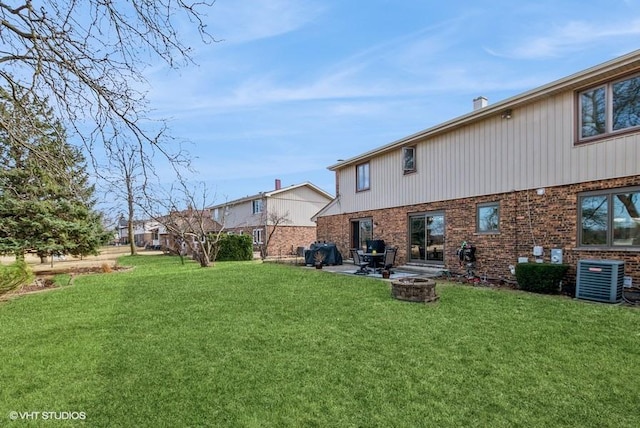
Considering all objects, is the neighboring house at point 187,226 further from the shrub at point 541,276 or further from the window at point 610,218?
the window at point 610,218

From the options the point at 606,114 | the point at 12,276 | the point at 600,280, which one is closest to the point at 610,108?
the point at 606,114

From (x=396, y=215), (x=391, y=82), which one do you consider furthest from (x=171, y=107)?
(x=396, y=215)

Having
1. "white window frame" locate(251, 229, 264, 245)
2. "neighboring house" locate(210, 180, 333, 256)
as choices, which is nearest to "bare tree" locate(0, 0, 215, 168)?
"neighboring house" locate(210, 180, 333, 256)

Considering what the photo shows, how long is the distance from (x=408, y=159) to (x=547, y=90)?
526 cm

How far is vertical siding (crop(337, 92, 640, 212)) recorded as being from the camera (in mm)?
7691

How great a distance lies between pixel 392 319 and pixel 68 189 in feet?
15.9

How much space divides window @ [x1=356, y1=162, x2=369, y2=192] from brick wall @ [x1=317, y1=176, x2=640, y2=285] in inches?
113

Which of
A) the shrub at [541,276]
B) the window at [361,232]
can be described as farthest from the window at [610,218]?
the window at [361,232]

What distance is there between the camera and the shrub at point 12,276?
8453mm

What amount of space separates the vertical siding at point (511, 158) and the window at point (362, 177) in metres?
1.50

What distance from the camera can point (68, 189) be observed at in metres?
3.81

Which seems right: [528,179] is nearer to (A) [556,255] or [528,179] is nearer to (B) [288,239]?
(A) [556,255]

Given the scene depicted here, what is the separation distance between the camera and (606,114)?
24.8 feet

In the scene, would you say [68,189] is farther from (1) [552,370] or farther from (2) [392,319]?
(1) [552,370]
